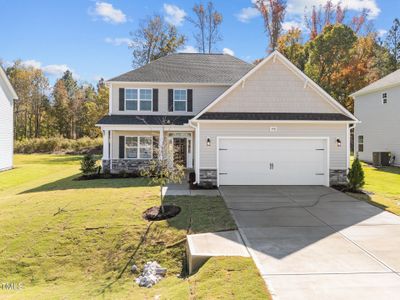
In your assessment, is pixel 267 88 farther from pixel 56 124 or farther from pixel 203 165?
pixel 56 124

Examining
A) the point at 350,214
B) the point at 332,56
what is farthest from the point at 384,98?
the point at 350,214

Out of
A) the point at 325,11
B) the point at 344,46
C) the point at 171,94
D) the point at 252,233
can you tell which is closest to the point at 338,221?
the point at 252,233

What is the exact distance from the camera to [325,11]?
3725cm

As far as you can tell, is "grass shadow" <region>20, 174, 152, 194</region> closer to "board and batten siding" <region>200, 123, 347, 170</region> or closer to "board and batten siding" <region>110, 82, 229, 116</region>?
"board and batten siding" <region>200, 123, 347, 170</region>

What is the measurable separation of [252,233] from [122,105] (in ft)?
45.3

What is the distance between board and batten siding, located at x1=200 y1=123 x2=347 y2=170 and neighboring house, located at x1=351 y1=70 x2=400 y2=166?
1044cm

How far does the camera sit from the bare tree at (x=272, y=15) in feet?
117

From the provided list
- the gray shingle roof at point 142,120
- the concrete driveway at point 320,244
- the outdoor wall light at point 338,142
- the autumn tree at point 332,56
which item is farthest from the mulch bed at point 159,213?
the autumn tree at point 332,56

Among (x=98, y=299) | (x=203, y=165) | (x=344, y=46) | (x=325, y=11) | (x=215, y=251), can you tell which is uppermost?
(x=325, y=11)

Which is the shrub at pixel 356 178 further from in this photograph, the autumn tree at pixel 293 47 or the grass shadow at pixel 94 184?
the autumn tree at pixel 293 47

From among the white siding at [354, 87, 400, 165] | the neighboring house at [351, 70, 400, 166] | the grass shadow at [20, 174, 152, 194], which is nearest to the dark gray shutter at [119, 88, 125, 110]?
the grass shadow at [20, 174, 152, 194]

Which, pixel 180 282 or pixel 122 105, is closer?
pixel 180 282

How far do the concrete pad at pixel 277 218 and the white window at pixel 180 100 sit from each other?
1086 cm

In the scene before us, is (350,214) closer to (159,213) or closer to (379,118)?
(159,213)
